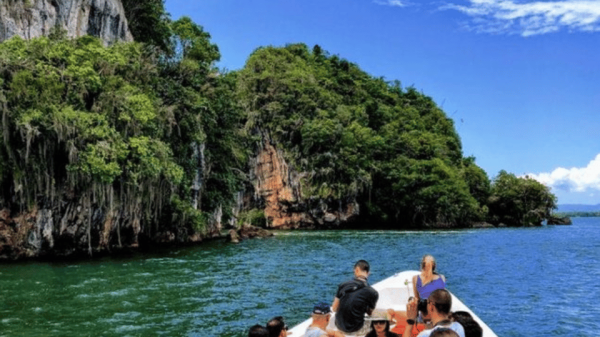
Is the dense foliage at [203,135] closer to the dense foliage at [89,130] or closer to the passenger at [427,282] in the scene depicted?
the dense foliage at [89,130]

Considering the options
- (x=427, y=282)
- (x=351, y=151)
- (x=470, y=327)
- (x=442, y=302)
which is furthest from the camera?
(x=351, y=151)

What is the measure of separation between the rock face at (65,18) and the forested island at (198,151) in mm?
801

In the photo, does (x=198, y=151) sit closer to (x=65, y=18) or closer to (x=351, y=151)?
(x=65, y=18)

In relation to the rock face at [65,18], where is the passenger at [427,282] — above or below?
below

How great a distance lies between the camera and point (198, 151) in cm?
3169

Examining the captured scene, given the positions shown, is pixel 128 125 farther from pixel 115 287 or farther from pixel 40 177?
pixel 115 287

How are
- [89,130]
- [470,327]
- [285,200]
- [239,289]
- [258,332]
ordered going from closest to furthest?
[470,327]
[258,332]
[239,289]
[89,130]
[285,200]

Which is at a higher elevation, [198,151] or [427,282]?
[198,151]

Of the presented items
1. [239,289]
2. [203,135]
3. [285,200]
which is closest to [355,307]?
[239,289]

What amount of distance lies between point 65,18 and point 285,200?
2989 centimetres

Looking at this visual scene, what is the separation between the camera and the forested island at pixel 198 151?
68.6ft

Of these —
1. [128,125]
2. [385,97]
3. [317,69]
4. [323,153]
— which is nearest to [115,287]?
[128,125]

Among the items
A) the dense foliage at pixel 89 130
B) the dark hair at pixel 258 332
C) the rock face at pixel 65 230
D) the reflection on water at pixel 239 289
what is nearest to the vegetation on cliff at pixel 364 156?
the dense foliage at pixel 89 130

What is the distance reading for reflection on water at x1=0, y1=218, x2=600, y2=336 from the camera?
11312 mm
